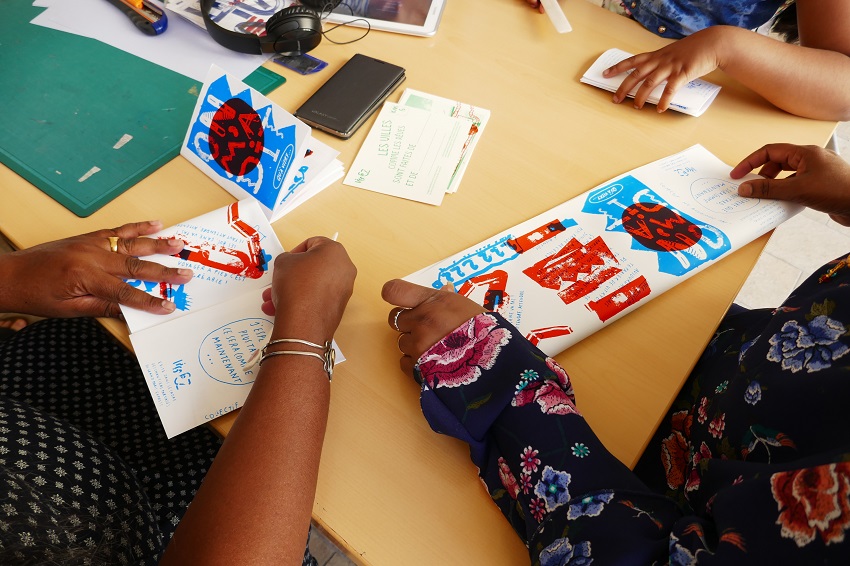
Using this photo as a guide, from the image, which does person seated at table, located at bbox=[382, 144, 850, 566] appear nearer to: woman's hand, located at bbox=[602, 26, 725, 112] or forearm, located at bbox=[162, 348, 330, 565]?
forearm, located at bbox=[162, 348, 330, 565]

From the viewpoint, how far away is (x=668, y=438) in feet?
2.34

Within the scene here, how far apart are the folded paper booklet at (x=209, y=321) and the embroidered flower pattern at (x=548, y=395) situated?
217 mm

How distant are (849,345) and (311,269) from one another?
528 mm

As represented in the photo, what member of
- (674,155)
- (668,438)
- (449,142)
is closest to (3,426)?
(449,142)

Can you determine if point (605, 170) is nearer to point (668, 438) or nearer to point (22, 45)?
point (668, 438)

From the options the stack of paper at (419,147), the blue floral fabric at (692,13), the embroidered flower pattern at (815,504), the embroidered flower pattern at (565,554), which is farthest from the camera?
the blue floral fabric at (692,13)

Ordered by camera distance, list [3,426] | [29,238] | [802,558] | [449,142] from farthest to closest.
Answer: [449,142], [29,238], [3,426], [802,558]

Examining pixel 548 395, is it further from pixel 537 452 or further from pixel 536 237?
pixel 536 237

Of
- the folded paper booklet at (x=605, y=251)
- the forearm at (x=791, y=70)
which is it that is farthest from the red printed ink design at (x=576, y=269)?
the forearm at (x=791, y=70)

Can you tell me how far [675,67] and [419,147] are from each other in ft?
1.41

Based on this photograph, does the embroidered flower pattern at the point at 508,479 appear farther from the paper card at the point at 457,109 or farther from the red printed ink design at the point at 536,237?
the paper card at the point at 457,109

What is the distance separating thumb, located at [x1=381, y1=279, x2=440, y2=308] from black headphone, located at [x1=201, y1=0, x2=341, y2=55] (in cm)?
53

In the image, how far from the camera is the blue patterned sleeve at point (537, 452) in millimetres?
506

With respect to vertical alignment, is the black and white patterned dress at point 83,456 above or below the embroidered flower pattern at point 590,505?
below
